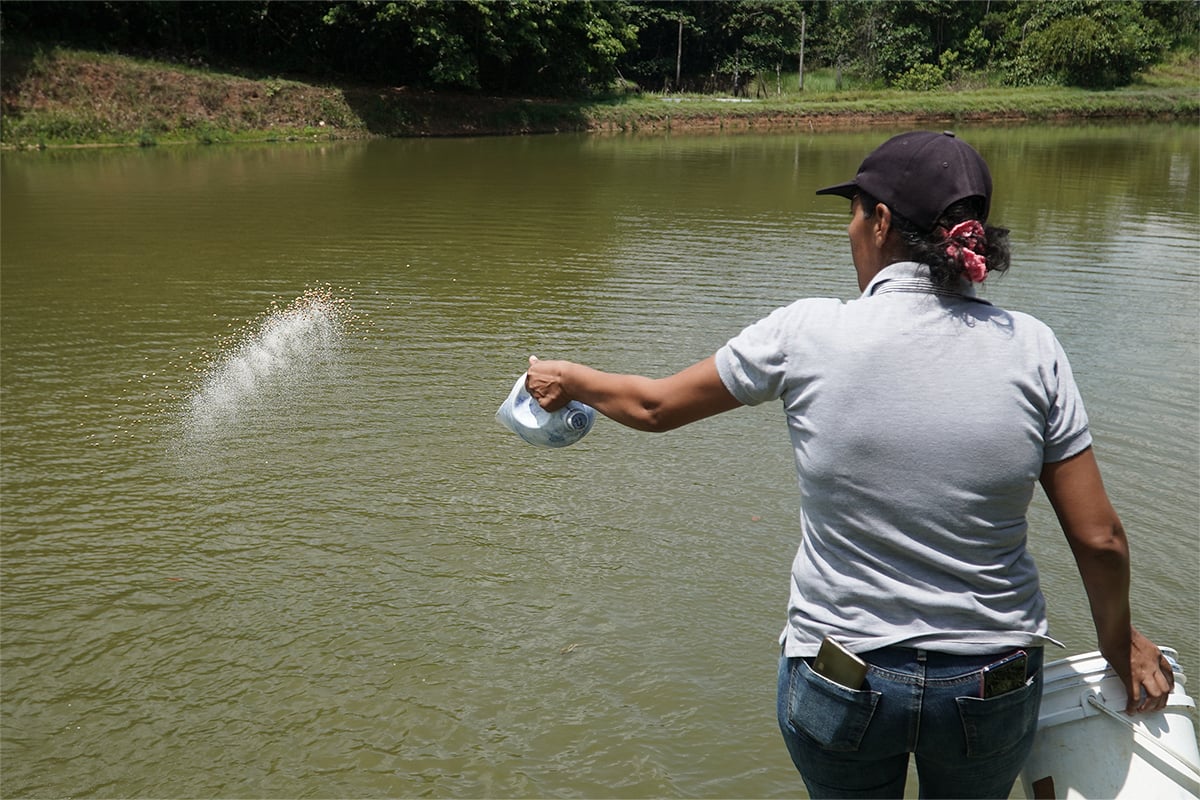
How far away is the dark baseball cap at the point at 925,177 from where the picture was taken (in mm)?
1771

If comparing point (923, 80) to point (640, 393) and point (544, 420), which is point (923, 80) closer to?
point (544, 420)

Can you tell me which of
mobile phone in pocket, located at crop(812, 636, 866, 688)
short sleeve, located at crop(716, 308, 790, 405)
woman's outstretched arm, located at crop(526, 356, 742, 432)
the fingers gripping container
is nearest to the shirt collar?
short sleeve, located at crop(716, 308, 790, 405)

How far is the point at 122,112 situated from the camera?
90.3 ft

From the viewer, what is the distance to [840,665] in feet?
5.93

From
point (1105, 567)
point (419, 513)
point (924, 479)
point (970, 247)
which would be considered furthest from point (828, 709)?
point (419, 513)

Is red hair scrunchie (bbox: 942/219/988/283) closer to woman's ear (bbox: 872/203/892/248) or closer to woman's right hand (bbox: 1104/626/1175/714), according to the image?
woman's ear (bbox: 872/203/892/248)

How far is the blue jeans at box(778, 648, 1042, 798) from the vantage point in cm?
179

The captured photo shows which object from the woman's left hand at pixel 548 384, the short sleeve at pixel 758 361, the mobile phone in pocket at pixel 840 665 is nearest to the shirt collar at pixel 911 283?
the short sleeve at pixel 758 361

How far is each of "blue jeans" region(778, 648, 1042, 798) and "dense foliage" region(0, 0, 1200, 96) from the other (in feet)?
109

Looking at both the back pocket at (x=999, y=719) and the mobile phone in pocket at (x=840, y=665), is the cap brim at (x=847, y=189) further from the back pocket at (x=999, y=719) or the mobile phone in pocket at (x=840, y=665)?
the back pocket at (x=999, y=719)

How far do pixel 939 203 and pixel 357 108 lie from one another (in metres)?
32.2

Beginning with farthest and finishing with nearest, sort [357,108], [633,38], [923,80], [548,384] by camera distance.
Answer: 1. [923,80]
2. [633,38]
3. [357,108]
4. [548,384]

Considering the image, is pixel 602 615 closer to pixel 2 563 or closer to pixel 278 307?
pixel 2 563

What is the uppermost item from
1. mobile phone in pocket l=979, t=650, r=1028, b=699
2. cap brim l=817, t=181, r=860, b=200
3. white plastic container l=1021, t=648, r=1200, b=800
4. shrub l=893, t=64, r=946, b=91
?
shrub l=893, t=64, r=946, b=91
